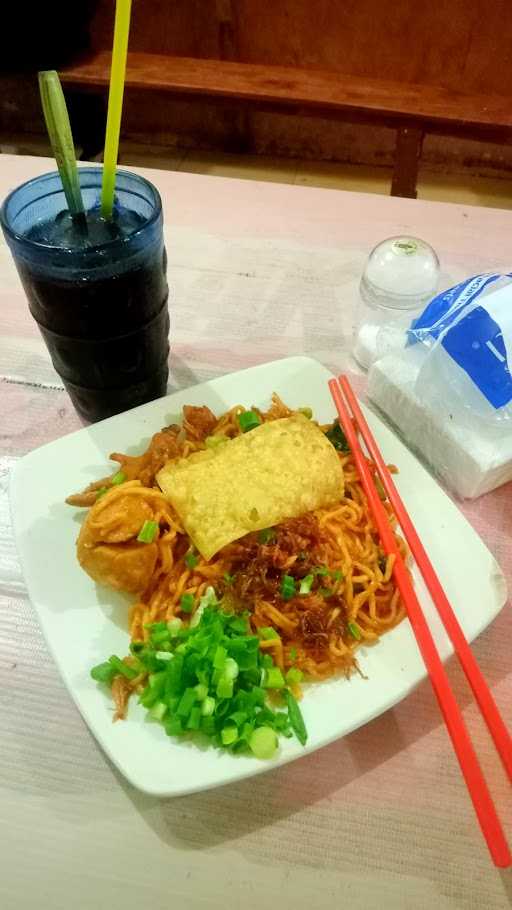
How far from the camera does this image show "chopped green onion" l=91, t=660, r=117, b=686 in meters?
0.84

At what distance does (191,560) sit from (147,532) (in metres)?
0.09

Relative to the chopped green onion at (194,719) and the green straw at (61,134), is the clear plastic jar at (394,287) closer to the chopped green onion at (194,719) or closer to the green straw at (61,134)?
the green straw at (61,134)

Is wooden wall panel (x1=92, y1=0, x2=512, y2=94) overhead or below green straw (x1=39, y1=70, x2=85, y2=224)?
below

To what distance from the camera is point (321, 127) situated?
3.23 m

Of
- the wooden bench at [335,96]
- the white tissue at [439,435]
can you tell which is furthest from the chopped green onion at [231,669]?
the wooden bench at [335,96]

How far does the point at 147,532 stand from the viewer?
931 mm

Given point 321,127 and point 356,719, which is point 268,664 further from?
point 321,127

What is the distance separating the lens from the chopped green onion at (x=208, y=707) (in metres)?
0.79

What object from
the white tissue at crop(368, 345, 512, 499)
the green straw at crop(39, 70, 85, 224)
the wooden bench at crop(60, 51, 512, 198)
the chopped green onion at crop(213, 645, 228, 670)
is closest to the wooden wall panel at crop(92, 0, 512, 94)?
the wooden bench at crop(60, 51, 512, 198)

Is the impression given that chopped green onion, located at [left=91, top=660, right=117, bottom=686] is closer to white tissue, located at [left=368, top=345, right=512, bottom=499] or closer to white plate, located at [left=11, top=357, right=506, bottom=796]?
white plate, located at [left=11, top=357, right=506, bottom=796]

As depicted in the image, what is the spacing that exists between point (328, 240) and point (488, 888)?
1.41 meters

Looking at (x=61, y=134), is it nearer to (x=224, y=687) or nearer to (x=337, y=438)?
(x=337, y=438)

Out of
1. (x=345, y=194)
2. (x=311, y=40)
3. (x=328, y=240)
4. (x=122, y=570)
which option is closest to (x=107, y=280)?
(x=122, y=570)

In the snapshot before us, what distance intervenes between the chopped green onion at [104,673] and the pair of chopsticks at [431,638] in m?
0.40
